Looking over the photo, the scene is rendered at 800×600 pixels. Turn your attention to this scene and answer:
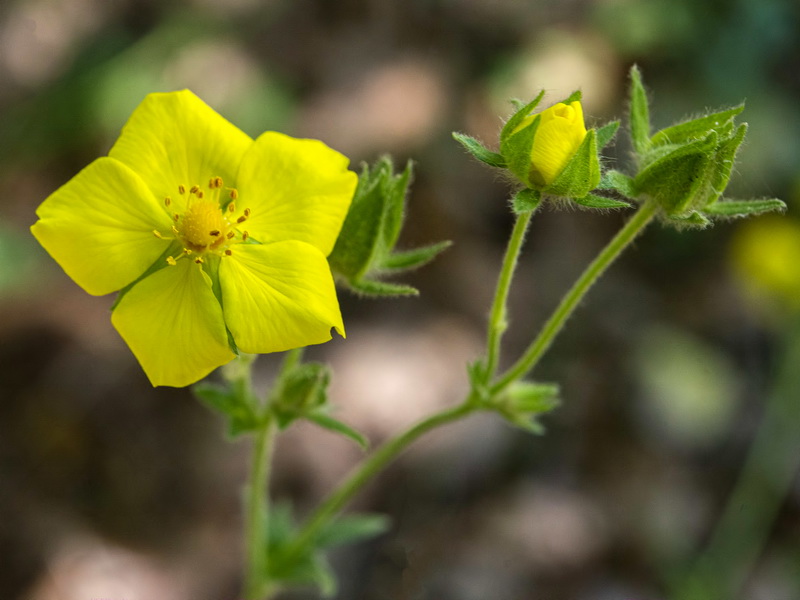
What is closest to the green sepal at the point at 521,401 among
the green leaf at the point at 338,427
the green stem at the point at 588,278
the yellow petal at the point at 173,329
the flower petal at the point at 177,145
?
the green stem at the point at 588,278

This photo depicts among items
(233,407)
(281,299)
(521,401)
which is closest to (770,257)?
(521,401)

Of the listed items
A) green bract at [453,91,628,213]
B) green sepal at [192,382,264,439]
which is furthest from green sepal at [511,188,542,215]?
green sepal at [192,382,264,439]

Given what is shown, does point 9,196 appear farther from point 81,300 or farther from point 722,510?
point 722,510

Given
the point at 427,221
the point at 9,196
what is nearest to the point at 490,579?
the point at 427,221

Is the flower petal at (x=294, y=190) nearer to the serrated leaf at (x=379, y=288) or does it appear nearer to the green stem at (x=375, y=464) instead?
the serrated leaf at (x=379, y=288)

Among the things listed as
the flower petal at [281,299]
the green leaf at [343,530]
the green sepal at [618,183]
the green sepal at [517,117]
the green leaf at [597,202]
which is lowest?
the green leaf at [343,530]

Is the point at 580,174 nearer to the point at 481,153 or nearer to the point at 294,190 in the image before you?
the point at 481,153
